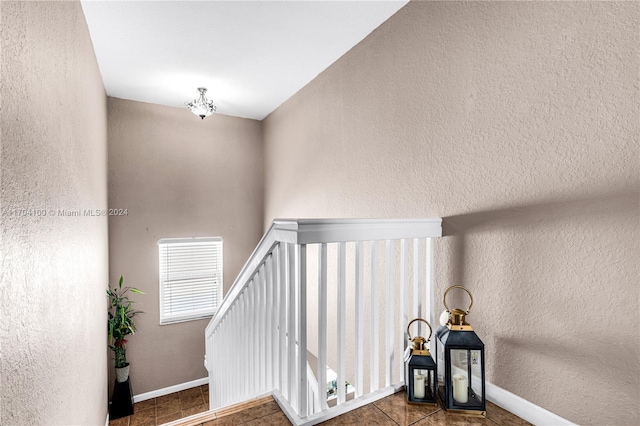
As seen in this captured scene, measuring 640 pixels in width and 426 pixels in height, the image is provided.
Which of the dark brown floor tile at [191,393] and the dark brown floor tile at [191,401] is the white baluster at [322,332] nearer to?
the dark brown floor tile at [191,401]

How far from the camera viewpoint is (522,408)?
4.41 ft

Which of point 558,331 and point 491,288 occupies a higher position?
point 491,288

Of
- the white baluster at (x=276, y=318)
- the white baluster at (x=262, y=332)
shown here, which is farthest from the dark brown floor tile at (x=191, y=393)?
the white baluster at (x=276, y=318)

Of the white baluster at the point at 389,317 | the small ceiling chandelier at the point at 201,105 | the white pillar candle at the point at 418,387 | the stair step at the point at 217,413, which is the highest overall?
the small ceiling chandelier at the point at 201,105

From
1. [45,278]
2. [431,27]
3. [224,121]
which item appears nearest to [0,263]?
[45,278]

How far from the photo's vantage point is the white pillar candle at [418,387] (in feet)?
4.64

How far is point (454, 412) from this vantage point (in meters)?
1.34

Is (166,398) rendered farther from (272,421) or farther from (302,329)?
(302,329)

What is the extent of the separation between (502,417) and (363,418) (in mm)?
564

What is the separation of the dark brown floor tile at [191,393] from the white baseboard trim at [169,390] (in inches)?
1.5

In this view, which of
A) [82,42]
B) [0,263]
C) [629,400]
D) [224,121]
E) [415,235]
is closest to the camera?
[0,263]

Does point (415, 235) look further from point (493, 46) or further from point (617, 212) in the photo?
point (493, 46)

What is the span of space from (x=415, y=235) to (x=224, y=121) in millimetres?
3312

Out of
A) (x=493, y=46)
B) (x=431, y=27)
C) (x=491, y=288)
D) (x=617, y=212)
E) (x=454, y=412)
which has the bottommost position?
(x=454, y=412)
